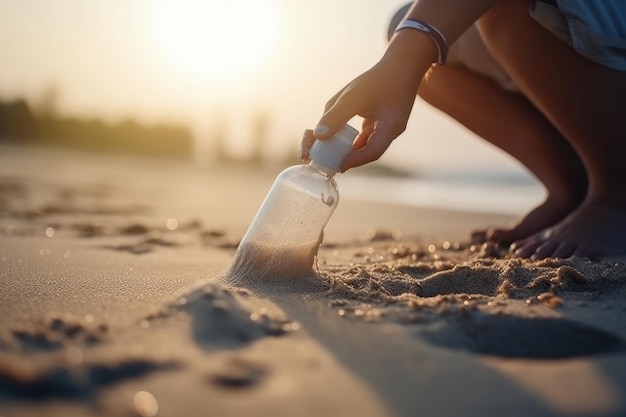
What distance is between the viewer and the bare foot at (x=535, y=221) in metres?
2.50

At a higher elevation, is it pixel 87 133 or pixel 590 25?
pixel 590 25

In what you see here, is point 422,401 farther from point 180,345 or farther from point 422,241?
point 422,241

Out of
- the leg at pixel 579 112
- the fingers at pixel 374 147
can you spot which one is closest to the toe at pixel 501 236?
the leg at pixel 579 112

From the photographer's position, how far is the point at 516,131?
266 centimetres

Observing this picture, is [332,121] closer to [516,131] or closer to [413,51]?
[413,51]

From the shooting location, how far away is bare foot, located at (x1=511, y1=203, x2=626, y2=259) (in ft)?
6.52

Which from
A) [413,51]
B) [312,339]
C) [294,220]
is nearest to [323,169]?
[294,220]

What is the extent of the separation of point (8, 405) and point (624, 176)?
1946 millimetres

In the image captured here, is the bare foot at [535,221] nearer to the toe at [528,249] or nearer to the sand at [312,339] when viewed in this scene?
the toe at [528,249]

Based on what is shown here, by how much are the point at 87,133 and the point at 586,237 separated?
1233 cm

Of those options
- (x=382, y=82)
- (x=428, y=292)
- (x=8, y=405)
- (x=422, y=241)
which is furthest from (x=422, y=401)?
(x=422, y=241)

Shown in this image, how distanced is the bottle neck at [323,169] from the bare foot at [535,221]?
1.14 metres

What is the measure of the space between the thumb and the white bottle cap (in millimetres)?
14

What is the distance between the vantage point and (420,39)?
5.67 ft
